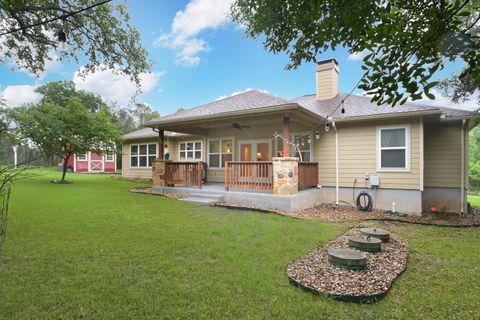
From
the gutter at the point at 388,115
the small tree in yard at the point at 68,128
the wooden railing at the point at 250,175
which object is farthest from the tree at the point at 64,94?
the gutter at the point at 388,115

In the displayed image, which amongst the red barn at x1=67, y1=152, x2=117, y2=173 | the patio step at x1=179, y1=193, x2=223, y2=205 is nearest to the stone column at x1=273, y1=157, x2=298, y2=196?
the patio step at x1=179, y1=193, x2=223, y2=205

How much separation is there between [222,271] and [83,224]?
3.69m

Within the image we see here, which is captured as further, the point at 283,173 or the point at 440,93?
the point at 440,93

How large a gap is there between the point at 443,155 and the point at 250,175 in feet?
20.6

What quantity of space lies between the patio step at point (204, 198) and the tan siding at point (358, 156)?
3.81 metres

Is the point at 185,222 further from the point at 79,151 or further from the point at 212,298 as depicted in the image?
the point at 79,151

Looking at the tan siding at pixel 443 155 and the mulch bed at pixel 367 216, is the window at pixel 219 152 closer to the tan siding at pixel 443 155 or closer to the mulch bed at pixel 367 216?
the mulch bed at pixel 367 216

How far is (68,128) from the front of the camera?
13055mm

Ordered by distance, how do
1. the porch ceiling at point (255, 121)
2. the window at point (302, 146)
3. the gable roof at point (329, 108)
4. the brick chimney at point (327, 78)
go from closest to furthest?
1. the gable roof at point (329, 108)
2. the porch ceiling at point (255, 121)
3. the window at point (302, 146)
4. the brick chimney at point (327, 78)

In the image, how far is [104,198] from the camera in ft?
29.9

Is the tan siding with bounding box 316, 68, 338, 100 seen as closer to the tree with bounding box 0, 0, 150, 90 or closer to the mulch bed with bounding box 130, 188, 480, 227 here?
the mulch bed with bounding box 130, 188, 480, 227

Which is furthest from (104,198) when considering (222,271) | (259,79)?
(259,79)

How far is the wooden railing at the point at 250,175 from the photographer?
8.30m

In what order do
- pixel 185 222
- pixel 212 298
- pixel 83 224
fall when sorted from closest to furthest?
pixel 212 298 < pixel 83 224 < pixel 185 222
